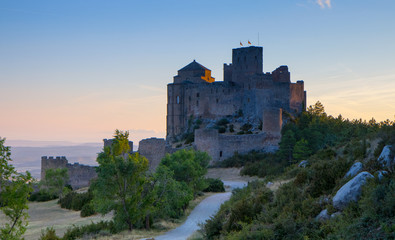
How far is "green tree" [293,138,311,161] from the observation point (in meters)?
36.5

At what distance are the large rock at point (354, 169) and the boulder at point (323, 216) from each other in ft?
6.05

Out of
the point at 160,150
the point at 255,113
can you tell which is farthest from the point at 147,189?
the point at 255,113

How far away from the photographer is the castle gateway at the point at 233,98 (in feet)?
180

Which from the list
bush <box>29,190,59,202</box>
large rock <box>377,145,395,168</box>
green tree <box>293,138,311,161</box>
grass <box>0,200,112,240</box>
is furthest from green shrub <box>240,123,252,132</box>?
large rock <box>377,145,395,168</box>

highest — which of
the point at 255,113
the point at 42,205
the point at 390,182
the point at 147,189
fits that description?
the point at 255,113

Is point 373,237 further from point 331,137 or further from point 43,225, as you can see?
point 331,137

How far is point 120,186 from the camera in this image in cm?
1780

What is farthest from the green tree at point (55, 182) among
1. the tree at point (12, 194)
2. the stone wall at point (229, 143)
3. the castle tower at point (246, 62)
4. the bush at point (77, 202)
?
the castle tower at point (246, 62)

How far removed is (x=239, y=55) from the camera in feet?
196

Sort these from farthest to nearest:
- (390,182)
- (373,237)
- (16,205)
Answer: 1. (16,205)
2. (390,182)
3. (373,237)

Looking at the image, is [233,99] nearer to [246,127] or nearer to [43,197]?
[246,127]

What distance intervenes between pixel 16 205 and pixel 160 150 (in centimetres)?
2743

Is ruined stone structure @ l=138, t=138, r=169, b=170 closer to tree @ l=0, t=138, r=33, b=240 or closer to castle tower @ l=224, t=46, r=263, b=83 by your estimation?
castle tower @ l=224, t=46, r=263, b=83

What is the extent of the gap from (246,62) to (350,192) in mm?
49246
